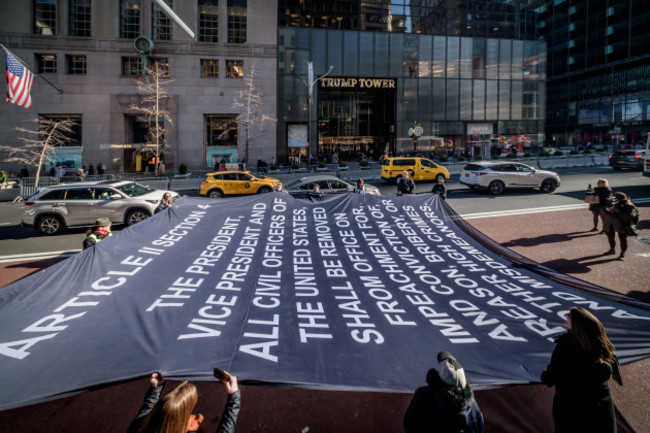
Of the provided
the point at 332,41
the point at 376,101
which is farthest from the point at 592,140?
the point at 332,41

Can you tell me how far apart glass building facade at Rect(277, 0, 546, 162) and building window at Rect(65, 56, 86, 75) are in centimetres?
1872

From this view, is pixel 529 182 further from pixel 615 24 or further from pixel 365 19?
pixel 615 24

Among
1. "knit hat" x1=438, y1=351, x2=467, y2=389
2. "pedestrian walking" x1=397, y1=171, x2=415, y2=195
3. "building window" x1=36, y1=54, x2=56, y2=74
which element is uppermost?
"building window" x1=36, y1=54, x2=56, y2=74

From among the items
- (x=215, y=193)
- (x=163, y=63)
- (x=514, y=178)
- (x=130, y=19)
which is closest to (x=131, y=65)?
(x=163, y=63)

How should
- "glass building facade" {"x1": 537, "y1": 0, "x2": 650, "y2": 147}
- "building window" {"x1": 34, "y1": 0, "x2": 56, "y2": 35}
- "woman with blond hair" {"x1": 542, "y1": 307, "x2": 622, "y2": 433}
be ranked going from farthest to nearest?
"glass building facade" {"x1": 537, "y1": 0, "x2": 650, "y2": 147} < "building window" {"x1": 34, "y1": 0, "x2": 56, "y2": 35} < "woman with blond hair" {"x1": 542, "y1": 307, "x2": 622, "y2": 433}

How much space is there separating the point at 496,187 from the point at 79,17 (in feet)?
129

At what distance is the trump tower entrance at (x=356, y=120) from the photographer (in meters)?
44.2

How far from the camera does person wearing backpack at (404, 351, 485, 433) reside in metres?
2.74

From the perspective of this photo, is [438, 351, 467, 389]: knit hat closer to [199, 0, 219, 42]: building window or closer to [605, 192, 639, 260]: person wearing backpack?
[605, 192, 639, 260]: person wearing backpack

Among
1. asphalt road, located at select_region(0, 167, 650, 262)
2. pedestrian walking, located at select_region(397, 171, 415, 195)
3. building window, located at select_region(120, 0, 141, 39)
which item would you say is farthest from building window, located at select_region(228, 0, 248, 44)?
pedestrian walking, located at select_region(397, 171, 415, 195)

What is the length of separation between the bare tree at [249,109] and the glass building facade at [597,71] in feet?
195

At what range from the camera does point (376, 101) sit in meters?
46.6

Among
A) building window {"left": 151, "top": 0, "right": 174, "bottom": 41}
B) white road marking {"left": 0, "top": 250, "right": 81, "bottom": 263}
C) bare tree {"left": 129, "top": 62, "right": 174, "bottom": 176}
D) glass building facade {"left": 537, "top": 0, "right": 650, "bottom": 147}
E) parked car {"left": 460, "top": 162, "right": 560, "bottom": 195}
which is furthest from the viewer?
glass building facade {"left": 537, "top": 0, "right": 650, "bottom": 147}

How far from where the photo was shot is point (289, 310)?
4172mm
